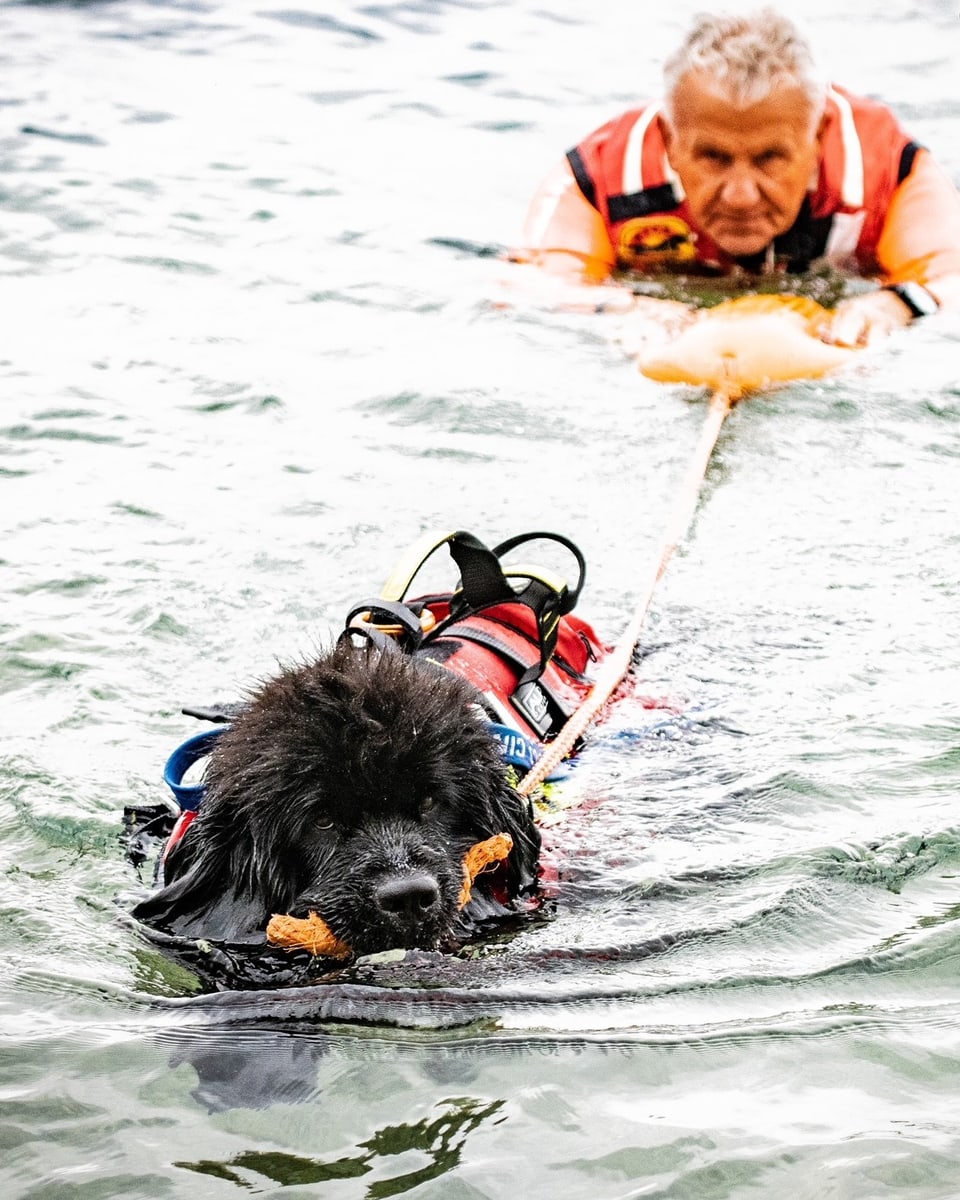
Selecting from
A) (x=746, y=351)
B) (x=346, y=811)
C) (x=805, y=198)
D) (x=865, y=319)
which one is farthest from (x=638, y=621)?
(x=805, y=198)

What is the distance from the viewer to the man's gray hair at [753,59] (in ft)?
23.6

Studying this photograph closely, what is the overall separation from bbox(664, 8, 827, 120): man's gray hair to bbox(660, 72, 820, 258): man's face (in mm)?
42

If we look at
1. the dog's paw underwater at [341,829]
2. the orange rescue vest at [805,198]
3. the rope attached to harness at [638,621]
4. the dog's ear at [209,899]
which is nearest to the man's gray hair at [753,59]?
the orange rescue vest at [805,198]

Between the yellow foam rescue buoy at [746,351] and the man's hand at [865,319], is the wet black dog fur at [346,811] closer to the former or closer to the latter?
the yellow foam rescue buoy at [746,351]

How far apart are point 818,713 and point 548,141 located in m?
7.14

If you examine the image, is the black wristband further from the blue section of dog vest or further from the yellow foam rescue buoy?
the blue section of dog vest

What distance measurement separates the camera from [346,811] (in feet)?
10.1

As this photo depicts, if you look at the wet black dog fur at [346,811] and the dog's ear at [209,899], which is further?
the dog's ear at [209,899]

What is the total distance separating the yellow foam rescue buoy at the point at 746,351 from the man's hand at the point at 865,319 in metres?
0.07

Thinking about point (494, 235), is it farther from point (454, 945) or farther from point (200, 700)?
point (454, 945)

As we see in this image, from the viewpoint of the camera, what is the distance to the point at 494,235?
9102 millimetres

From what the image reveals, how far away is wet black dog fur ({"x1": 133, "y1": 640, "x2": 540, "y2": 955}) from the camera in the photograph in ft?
9.98

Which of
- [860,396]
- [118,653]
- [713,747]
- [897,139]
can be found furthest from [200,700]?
[897,139]

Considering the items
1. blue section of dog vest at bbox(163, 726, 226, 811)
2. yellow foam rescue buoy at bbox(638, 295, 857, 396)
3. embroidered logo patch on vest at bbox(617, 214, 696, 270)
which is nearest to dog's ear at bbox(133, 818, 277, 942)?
blue section of dog vest at bbox(163, 726, 226, 811)
